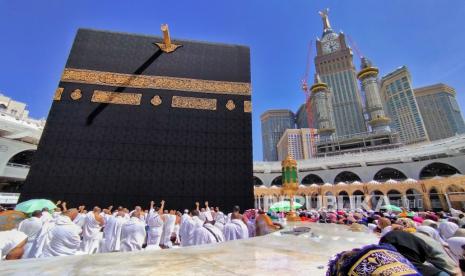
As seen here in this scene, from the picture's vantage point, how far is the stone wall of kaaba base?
22.7ft

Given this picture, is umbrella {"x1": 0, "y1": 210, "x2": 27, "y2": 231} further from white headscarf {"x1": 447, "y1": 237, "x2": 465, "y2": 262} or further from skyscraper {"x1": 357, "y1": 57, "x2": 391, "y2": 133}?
skyscraper {"x1": 357, "y1": 57, "x2": 391, "y2": 133}

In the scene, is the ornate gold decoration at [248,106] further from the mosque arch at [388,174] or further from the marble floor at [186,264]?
the mosque arch at [388,174]

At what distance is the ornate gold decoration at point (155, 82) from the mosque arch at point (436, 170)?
19.3 meters

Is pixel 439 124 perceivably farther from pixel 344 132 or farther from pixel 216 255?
pixel 216 255

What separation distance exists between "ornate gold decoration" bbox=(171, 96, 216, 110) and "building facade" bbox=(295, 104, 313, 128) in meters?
67.9

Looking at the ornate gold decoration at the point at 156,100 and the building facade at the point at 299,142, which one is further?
the building facade at the point at 299,142

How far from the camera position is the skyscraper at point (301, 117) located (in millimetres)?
74231

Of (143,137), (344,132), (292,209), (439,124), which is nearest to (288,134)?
(344,132)

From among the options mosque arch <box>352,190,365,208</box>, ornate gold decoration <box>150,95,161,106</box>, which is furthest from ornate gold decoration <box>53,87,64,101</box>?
mosque arch <box>352,190,365,208</box>

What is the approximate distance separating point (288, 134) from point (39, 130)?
49901mm

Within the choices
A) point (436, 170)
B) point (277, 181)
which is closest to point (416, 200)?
point (436, 170)

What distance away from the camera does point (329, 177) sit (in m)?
22.8

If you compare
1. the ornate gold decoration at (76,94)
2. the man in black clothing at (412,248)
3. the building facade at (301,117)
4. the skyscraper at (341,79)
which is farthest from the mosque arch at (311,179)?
the building facade at (301,117)

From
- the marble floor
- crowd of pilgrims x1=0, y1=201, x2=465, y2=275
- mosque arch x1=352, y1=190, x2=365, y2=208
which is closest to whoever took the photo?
crowd of pilgrims x1=0, y1=201, x2=465, y2=275
